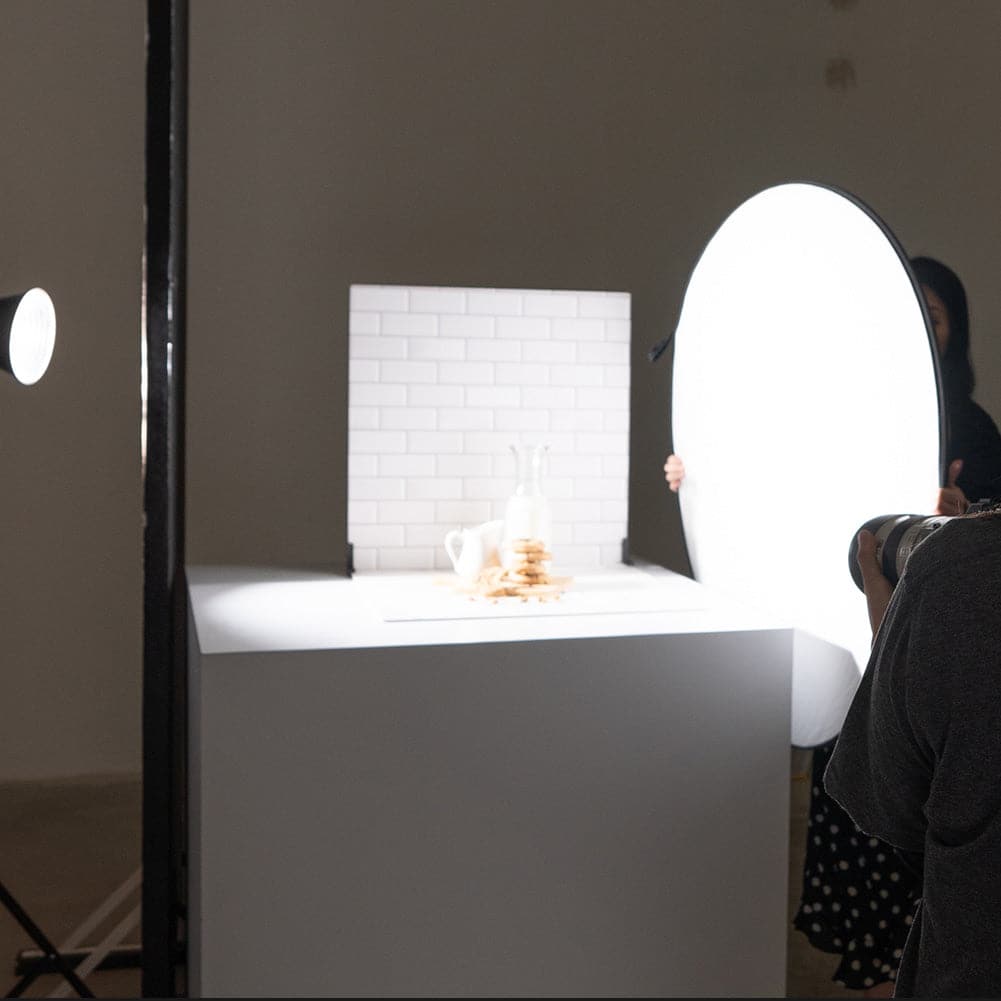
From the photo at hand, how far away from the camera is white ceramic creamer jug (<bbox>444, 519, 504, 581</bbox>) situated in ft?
7.84

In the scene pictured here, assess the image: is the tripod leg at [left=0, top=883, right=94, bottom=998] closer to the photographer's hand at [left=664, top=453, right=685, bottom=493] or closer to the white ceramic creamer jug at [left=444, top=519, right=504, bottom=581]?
the white ceramic creamer jug at [left=444, top=519, right=504, bottom=581]

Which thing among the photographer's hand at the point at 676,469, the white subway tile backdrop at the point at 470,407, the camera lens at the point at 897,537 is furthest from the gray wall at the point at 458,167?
the camera lens at the point at 897,537

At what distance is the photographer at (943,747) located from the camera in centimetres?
88

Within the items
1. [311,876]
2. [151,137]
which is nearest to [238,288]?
[151,137]

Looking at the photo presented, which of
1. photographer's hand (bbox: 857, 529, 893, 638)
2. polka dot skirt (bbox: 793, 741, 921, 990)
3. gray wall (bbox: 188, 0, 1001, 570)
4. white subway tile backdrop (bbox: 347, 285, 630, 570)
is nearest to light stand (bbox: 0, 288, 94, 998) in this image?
photographer's hand (bbox: 857, 529, 893, 638)

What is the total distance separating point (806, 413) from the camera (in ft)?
6.72

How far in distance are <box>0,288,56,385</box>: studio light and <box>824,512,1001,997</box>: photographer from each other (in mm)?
966

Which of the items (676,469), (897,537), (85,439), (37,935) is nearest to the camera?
(897,537)

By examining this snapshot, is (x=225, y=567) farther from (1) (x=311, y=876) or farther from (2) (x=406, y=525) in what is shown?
(1) (x=311, y=876)

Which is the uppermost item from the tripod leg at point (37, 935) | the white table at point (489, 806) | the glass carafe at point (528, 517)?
the glass carafe at point (528, 517)

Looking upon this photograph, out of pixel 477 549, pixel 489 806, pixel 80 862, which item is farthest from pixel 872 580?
pixel 80 862

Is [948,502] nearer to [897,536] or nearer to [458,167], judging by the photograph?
[897,536]

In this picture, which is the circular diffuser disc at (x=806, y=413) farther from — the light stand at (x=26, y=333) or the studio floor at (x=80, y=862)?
the light stand at (x=26, y=333)

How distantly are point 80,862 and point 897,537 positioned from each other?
247 centimetres
